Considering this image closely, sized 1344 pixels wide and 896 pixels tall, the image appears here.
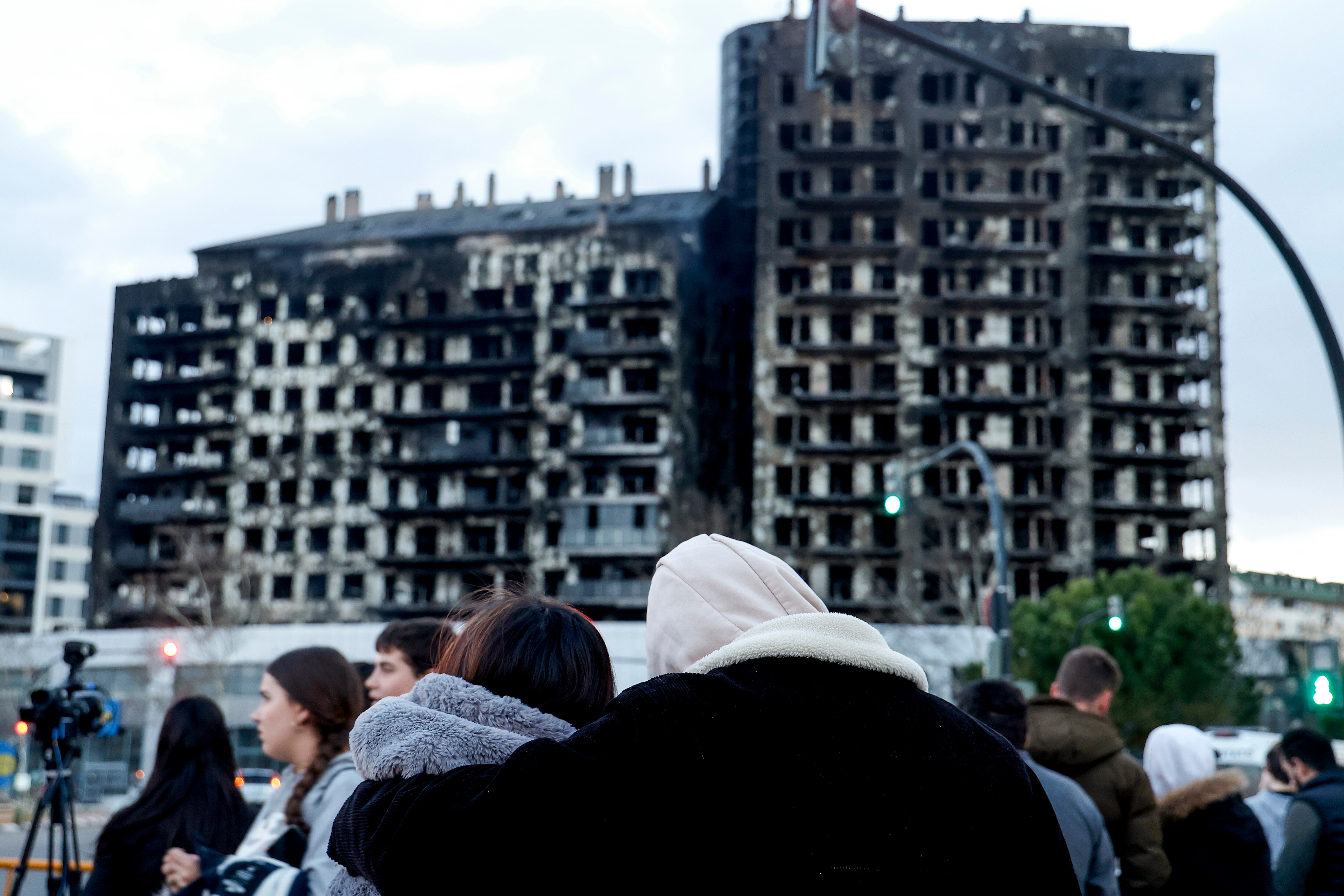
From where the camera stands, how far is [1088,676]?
21.5ft

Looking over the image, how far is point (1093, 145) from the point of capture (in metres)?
68.6

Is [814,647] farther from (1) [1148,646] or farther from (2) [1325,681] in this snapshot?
(1) [1148,646]

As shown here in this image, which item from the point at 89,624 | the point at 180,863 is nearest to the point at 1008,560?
the point at 89,624

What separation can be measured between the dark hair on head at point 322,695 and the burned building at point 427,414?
58245mm

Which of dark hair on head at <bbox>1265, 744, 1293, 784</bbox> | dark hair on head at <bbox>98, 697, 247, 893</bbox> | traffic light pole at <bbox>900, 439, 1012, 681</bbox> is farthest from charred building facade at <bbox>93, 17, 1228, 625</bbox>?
dark hair on head at <bbox>98, 697, 247, 893</bbox>

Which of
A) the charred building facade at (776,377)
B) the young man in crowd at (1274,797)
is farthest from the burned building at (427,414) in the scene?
the young man in crowd at (1274,797)

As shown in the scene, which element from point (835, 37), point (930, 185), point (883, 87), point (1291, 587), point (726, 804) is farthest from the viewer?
point (1291, 587)

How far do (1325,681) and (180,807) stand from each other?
11.9m

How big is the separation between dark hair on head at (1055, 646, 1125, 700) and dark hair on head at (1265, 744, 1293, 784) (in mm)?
1116

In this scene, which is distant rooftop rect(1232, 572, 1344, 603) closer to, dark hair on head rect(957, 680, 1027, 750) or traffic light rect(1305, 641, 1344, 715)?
traffic light rect(1305, 641, 1344, 715)

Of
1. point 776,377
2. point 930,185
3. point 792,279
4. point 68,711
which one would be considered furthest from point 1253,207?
point 930,185

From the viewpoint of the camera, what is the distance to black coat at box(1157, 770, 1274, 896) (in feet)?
20.6

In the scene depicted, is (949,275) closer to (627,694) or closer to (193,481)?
(193,481)

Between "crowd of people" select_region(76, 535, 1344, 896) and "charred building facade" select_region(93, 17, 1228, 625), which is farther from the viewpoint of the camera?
"charred building facade" select_region(93, 17, 1228, 625)
